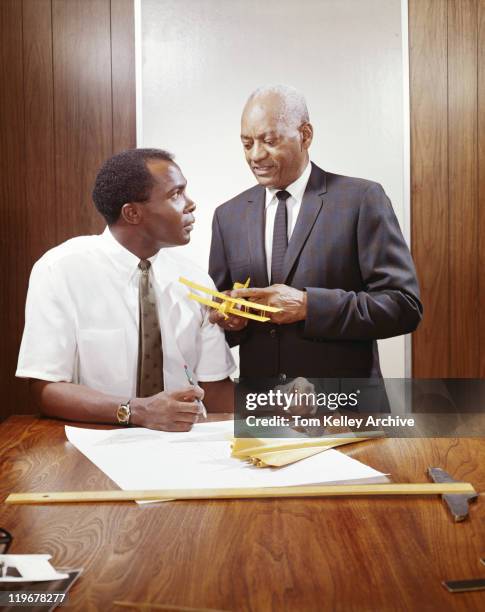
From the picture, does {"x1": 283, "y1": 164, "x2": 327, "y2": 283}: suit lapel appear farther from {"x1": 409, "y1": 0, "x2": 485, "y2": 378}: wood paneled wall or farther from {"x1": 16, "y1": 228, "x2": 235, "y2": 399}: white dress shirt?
{"x1": 409, "y1": 0, "x2": 485, "y2": 378}: wood paneled wall

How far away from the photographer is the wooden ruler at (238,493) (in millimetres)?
1066

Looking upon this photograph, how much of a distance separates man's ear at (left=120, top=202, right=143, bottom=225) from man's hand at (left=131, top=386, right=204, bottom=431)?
0.67 meters

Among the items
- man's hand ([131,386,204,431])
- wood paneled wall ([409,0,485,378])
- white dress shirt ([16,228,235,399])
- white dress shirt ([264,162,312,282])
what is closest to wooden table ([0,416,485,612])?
man's hand ([131,386,204,431])

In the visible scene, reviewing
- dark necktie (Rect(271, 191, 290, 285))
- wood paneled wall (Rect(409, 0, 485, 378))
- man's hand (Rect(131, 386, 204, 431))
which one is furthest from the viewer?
wood paneled wall (Rect(409, 0, 485, 378))

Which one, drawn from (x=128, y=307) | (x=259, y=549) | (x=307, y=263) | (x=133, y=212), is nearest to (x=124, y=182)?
(x=133, y=212)

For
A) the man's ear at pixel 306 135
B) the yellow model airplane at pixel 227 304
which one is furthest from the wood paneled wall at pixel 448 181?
the yellow model airplane at pixel 227 304

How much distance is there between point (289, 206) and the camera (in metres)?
2.24

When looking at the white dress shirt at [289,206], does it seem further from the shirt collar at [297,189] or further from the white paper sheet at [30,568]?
the white paper sheet at [30,568]

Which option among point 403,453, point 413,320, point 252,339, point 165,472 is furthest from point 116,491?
point 413,320

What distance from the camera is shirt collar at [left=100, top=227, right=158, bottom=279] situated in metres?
2.04

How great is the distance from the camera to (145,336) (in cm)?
201

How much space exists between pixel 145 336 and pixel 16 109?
1.13 meters

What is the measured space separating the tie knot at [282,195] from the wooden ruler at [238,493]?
1.31m

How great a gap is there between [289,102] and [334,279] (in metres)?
0.64
